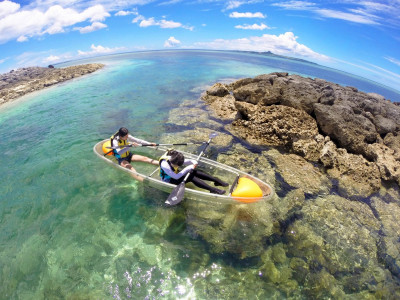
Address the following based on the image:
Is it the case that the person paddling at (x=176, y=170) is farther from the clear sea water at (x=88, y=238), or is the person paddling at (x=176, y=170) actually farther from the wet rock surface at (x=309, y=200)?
the clear sea water at (x=88, y=238)

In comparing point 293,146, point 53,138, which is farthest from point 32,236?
point 293,146

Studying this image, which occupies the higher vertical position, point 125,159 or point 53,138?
point 125,159

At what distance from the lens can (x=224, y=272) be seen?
196 inches

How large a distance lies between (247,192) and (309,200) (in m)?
2.68

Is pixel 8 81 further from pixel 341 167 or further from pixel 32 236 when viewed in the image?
pixel 341 167

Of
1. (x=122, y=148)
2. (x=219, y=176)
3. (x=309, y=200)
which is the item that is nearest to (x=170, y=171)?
(x=219, y=176)

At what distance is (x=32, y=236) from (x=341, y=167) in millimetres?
11681

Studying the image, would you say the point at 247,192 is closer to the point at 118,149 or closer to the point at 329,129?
the point at 118,149

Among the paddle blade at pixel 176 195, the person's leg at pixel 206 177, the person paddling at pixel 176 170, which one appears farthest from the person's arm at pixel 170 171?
the person's leg at pixel 206 177

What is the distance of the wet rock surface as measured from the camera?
5.08 m

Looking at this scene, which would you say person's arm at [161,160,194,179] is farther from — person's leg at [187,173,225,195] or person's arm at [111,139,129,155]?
person's arm at [111,139,129,155]

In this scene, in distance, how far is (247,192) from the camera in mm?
6207

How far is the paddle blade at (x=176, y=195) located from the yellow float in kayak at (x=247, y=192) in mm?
1609

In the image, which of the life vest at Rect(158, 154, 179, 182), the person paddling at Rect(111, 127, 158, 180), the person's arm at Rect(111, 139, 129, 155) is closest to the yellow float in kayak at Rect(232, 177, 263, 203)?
the life vest at Rect(158, 154, 179, 182)
